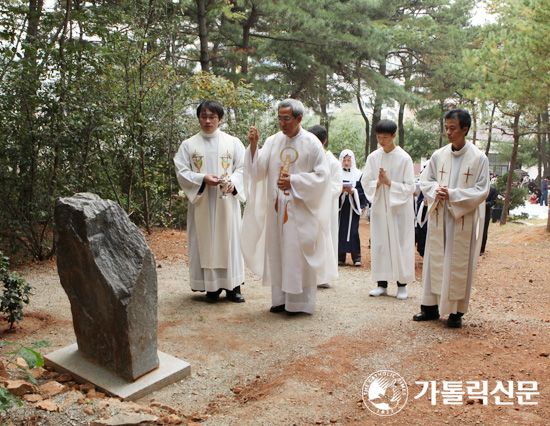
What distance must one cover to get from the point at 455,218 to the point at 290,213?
156cm

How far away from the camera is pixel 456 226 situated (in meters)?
4.90

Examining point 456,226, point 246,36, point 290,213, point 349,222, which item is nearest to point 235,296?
point 290,213

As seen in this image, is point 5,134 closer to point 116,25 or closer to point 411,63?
point 116,25

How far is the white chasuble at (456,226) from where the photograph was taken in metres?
4.80

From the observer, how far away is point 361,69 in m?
19.0

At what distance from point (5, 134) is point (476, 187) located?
6.12m

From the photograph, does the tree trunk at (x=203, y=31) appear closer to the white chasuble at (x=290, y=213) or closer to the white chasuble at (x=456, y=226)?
the white chasuble at (x=290, y=213)

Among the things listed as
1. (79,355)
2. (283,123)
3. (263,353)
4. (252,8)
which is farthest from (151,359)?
(252,8)

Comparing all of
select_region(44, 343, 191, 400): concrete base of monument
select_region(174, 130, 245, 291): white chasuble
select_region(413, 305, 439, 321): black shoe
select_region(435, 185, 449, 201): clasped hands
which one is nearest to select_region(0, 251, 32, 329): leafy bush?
select_region(44, 343, 191, 400): concrete base of monument

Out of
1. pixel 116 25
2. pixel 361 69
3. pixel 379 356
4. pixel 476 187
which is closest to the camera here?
pixel 379 356

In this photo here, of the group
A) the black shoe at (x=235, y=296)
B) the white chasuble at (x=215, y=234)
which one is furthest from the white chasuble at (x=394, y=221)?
the white chasuble at (x=215, y=234)

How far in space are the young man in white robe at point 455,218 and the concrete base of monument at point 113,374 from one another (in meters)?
2.50

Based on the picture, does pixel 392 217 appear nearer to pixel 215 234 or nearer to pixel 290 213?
pixel 290 213

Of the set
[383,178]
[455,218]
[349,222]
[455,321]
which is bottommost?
[455,321]
